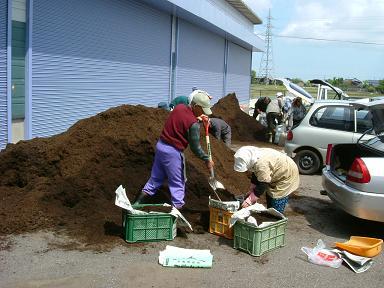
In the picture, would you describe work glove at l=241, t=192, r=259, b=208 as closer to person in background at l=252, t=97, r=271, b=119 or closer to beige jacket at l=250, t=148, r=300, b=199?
beige jacket at l=250, t=148, r=300, b=199

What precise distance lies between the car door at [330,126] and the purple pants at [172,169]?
18.9ft

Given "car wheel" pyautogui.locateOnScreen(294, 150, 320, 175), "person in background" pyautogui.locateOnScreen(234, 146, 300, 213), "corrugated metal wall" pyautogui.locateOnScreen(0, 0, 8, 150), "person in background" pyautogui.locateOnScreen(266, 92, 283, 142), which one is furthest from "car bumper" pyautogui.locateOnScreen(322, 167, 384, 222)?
"person in background" pyautogui.locateOnScreen(266, 92, 283, 142)

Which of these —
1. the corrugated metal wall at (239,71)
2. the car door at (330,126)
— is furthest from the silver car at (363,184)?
the corrugated metal wall at (239,71)

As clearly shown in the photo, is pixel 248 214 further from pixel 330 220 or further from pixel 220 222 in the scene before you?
pixel 330 220

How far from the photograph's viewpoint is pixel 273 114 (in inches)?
654

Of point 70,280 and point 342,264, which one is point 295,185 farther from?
point 70,280

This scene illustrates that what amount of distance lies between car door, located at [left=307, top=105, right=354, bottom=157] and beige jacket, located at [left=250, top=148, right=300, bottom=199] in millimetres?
4961

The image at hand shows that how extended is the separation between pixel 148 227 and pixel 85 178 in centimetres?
155

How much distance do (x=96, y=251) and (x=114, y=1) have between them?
8981mm

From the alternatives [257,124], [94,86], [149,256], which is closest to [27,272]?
[149,256]

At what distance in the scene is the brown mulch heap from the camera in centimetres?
616

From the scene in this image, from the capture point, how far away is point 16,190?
6699 mm

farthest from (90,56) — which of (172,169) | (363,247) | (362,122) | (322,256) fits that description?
(363,247)

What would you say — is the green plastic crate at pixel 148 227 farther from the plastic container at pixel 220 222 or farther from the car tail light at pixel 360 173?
the car tail light at pixel 360 173
